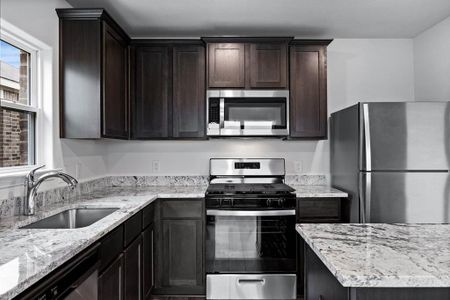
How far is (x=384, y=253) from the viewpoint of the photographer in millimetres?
1110

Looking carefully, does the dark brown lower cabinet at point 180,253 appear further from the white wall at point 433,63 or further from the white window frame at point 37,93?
the white wall at point 433,63

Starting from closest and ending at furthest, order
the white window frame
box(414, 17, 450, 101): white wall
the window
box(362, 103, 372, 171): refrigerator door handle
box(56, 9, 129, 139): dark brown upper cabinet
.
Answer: the window
the white window frame
box(56, 9, 129, 139): dark brown upper cabinet
box(362, 103, 372, 171): refrigerator door handle
box(414, 17, 450, 101): white wall

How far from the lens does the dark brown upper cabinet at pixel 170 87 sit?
307cm

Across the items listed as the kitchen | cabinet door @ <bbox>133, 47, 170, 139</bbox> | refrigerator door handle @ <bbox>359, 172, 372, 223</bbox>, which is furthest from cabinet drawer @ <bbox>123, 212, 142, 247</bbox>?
refrigerator door handle @ <bbox>359, 172, 372, 223</bbox>

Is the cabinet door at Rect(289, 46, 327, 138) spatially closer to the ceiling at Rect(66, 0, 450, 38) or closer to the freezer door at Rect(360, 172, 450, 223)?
the ceiling at Rect(66, 0, 450, 38)

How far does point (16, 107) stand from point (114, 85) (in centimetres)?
83

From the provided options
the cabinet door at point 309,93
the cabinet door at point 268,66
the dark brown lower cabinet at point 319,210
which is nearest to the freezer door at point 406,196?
the dark brown lower cabinet at point 319,210

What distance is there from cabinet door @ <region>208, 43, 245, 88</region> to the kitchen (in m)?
0.01

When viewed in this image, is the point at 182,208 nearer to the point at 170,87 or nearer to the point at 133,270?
the point at 133,270

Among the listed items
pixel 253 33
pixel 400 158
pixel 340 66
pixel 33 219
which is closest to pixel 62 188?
pixel 33 219

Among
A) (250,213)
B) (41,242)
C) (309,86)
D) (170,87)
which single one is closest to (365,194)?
(250,213)

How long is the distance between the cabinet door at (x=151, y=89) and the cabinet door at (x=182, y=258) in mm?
990

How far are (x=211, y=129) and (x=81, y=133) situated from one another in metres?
1.14

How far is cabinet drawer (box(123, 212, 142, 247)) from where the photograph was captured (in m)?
2.01
